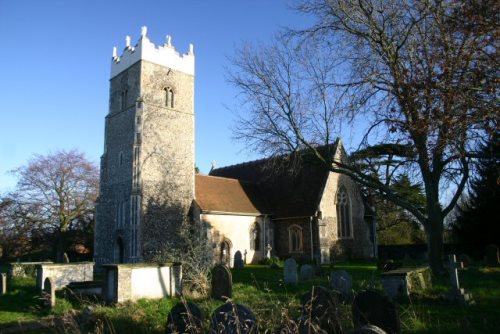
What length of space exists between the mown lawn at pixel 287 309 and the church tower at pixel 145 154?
9200mm

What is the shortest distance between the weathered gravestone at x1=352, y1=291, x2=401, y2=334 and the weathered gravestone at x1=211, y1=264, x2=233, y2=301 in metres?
4.50

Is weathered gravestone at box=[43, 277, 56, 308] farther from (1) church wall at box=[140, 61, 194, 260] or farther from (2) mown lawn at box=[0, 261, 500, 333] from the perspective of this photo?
(1) church wall at box=[140, 61, 194, 260]

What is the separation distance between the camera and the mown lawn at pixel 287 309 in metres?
7.02

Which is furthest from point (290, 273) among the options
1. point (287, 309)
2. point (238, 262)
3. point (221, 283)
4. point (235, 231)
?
point (235, 231)

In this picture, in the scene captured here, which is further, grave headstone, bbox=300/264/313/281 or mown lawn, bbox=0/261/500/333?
grave headstone, bbox=300/264/313/281

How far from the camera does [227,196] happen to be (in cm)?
2578

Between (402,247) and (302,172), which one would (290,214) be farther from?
(402,247)

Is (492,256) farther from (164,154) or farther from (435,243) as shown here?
(164,154)

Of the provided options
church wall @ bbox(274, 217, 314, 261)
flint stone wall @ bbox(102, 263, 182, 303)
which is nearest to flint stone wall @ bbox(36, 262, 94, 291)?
flint stone wall @ bbox(102, 263, 182, 303)

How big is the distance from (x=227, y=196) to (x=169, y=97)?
7081 millimetres

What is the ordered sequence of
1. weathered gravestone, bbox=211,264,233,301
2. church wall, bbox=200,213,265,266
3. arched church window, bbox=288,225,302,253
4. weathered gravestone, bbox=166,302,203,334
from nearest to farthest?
weathered gravestone, bbox=166,302,203,334 < weathered gravestone, bbox=211,264,233,301 < church wall, bbox=200,213,265,266 < arched church window, bbox=288,225,302,253

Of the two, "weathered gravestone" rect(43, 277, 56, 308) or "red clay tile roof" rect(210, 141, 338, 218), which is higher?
"red clay tile roof" rect(210, 141, 338, 218)

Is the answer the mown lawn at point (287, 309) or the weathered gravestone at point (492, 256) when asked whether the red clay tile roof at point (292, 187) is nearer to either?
the weathered gravestone at point (492, 256)

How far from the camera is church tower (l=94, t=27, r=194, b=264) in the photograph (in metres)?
23.2
